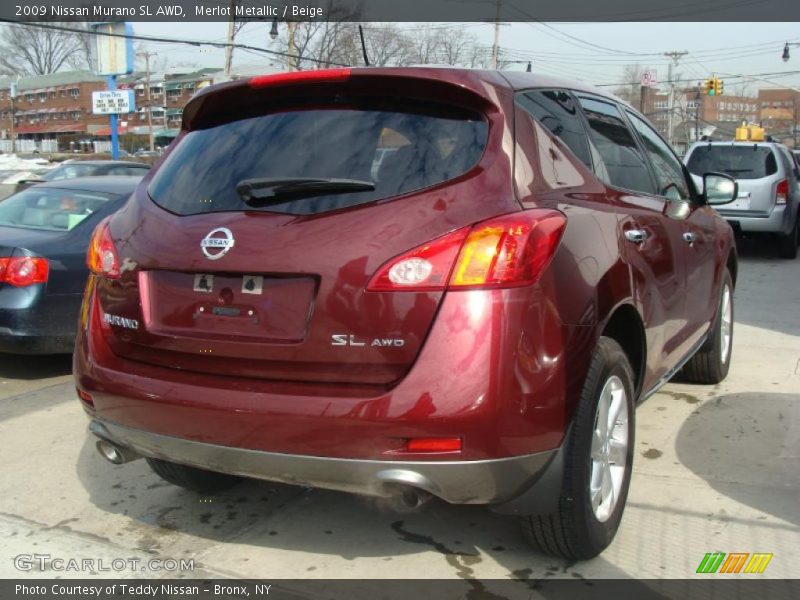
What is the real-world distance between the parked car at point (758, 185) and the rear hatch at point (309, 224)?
986cm

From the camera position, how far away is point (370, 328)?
93.4 inches

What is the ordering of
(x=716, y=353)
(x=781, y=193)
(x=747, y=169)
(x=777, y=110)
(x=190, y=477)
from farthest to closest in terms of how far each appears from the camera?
(x=777, y=110) < (x=747, y=169) < (x=781, y=193) < (x=716, y=353) < (x=190, y=477)

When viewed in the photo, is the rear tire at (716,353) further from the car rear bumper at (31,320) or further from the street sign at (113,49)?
the street sign at (113,49)

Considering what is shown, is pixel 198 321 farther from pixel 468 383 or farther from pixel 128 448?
pixel 468 383

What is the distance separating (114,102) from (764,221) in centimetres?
2178

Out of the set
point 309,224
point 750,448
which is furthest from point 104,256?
point 750,448

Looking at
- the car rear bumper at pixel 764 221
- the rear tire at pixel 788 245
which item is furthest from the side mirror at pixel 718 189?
the rear tire at pixel 788 245

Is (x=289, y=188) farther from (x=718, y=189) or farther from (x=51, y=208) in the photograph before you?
(x=51, y=208)

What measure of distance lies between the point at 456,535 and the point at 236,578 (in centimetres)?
88

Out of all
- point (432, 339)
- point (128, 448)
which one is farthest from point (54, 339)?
point (432, 339)

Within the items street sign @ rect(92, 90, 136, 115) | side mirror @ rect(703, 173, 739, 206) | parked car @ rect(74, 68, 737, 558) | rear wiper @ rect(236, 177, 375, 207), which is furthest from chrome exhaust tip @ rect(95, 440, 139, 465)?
street sign @ rect(92, 90, 136, 115)

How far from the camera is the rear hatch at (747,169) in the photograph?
1144cm

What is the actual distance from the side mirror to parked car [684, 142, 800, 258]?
22.3ft

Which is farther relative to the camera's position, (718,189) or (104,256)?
(718,189)
